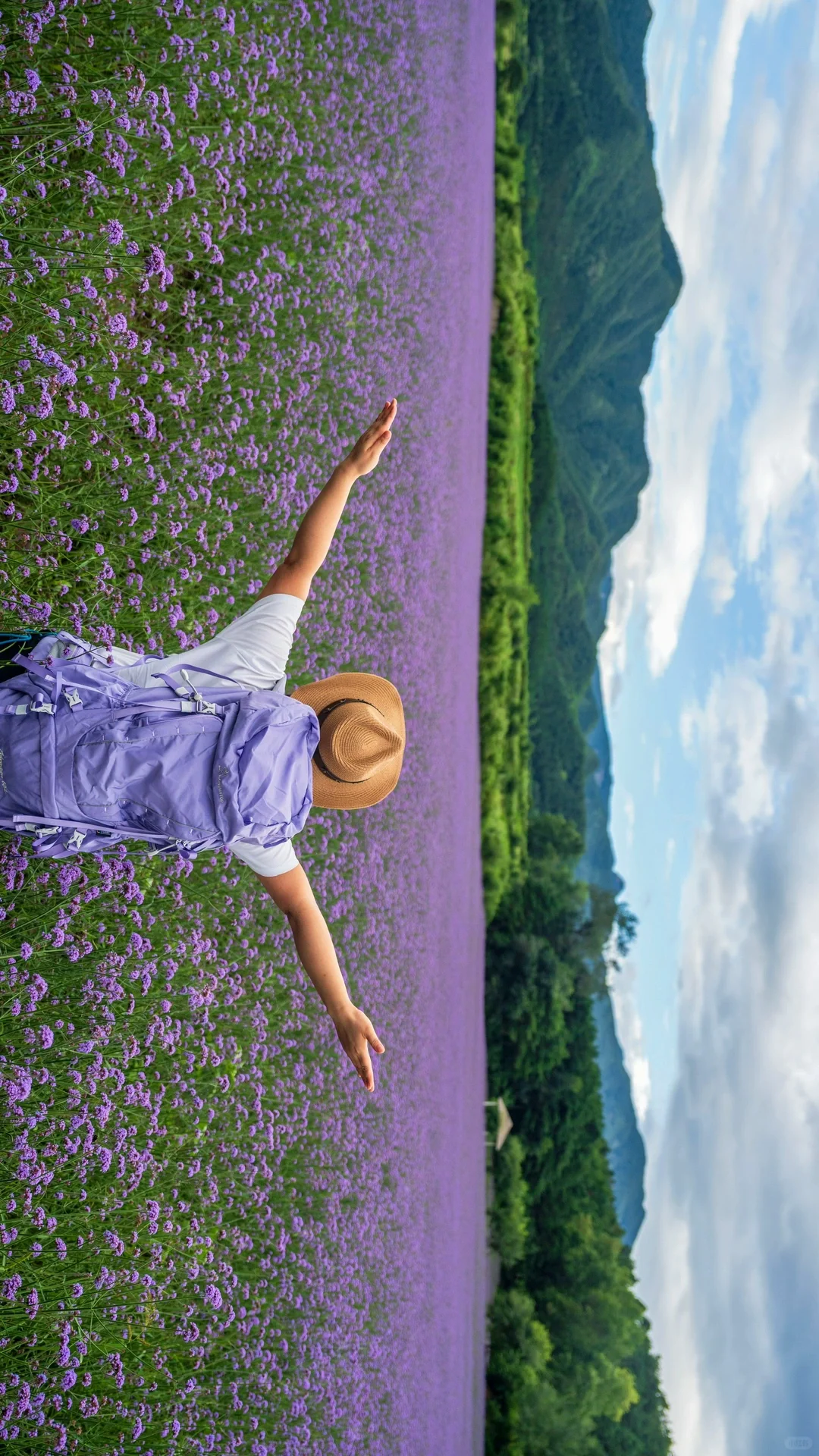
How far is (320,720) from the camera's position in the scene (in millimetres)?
3100

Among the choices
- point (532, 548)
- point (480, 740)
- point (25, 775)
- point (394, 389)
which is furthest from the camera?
point (532, 548)

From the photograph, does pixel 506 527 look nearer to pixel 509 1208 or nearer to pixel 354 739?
pixel 509 1208

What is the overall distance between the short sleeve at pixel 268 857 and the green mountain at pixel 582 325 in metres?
23.4

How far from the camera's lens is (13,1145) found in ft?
11.7

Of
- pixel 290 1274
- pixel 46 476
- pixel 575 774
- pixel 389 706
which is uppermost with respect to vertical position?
pixel 575 774

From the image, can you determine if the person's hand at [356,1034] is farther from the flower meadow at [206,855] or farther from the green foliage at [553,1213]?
the green foliage at [553,1213]

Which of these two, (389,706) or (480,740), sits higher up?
(480,740)

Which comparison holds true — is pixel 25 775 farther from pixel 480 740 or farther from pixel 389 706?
Result: pixel 480 740

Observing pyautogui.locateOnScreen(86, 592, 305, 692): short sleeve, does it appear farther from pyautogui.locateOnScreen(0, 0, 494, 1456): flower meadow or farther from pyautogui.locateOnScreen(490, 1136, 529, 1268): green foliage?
pyautogui.locateOnScreen(490, 1136, 529, 1268): green foliage

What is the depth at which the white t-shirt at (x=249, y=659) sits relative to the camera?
114 inches

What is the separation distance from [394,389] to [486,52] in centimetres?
1326

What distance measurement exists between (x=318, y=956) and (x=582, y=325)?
60.2m

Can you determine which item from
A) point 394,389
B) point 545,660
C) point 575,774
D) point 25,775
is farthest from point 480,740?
point 575,774

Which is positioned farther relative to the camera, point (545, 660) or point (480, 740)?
point (545, 660)
